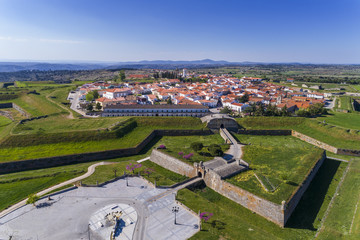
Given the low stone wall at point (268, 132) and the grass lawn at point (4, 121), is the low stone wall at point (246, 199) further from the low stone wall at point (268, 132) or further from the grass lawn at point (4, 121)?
the grass lawn at point (4, 121)

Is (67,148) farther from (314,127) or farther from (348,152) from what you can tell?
(314,127)

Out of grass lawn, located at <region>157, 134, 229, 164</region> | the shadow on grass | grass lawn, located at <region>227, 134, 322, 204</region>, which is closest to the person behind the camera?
the shadow on grass

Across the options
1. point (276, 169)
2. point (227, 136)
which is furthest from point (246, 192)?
point (227, 136)

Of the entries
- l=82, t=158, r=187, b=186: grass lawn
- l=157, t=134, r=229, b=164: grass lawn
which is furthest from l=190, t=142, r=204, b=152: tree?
l=82, t=158, r=187, b=186: grass lawn

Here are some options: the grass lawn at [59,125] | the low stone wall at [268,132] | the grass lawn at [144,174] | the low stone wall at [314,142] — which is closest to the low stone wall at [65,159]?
the grass lawn at [144,174]

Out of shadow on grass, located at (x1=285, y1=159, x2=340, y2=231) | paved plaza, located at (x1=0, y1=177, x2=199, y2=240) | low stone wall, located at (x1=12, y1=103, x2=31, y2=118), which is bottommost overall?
shadow on grass, located at (x1=285, y1=159, x2=340, y2=231)

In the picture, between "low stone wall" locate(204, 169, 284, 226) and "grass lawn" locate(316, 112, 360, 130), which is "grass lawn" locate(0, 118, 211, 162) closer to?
"low stone wall" locate(204, 169, 284, 226)
